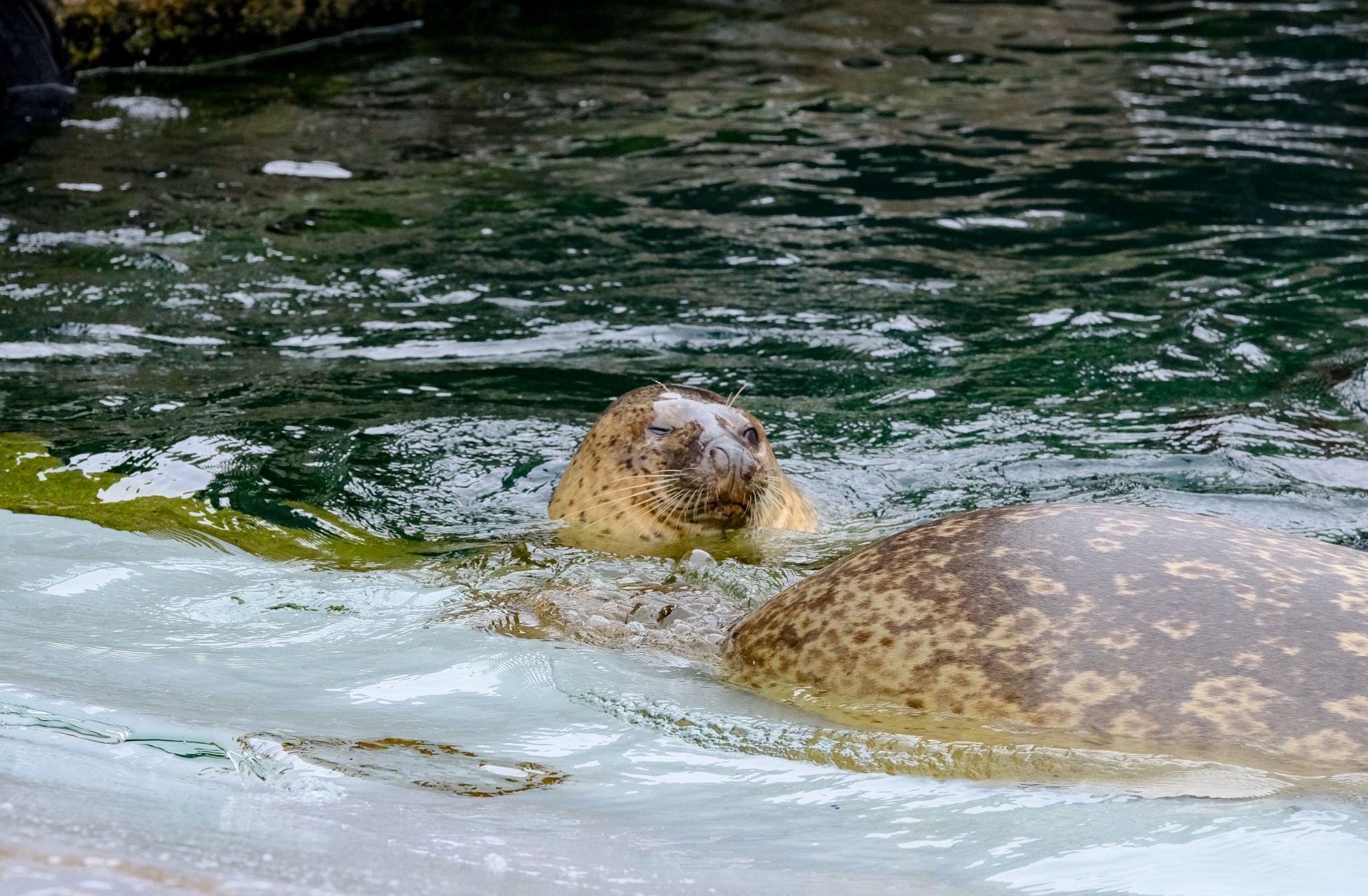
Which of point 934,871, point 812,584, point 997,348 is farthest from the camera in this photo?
point 997,348

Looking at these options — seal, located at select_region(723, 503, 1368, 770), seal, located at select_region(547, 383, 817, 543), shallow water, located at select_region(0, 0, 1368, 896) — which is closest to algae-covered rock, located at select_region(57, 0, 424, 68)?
shallow water, located at select_region(0, 0, 1368, 896)

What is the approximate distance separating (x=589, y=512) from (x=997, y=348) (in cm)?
262

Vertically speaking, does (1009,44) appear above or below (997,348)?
above

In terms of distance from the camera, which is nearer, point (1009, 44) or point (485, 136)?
point (485, 136)

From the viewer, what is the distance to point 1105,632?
328 cm

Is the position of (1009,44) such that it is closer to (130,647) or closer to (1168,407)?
(1168,407)

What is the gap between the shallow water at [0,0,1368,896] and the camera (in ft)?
8.58

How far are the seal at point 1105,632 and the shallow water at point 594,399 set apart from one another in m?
0.21

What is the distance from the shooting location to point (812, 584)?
3920 mm

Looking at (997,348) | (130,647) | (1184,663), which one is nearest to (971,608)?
(1184,663)

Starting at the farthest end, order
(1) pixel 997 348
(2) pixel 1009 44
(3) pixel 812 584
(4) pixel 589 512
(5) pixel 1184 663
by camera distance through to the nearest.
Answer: (2) pixel 1009 44
(1) pixel 997 348
(4) pixel 589 512
(3) pixel 812 584
(5) pixel 1184 663

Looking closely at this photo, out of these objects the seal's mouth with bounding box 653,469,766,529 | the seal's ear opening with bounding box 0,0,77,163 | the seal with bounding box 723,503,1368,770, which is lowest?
the seal's mouth with bounding box 653,469,766,529

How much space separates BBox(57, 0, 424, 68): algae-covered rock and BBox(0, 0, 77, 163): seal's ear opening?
2.54ft

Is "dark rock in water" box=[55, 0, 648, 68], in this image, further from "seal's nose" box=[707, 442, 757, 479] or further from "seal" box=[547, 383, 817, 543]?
"seal's nose" box=[707, 442, 757, 479]
